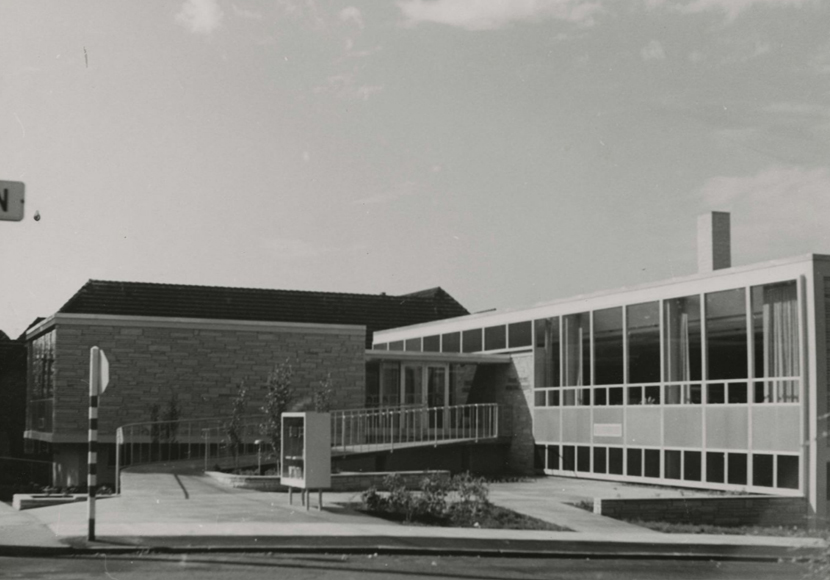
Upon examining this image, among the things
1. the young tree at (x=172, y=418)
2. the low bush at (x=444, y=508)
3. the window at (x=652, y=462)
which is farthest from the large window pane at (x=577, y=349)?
the young tree at (x=172, y=418)

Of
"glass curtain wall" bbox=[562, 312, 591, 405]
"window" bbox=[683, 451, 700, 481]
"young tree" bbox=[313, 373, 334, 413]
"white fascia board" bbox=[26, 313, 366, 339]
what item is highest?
"white fascia board" bbox=[26, 313, 366, 339]

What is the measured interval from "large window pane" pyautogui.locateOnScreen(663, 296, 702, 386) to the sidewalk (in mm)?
4874

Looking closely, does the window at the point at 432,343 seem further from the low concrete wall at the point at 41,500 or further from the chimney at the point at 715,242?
the low concrete wall at the point at 41,500

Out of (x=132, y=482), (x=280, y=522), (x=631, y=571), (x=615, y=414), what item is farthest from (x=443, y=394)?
(x=631, y=571)

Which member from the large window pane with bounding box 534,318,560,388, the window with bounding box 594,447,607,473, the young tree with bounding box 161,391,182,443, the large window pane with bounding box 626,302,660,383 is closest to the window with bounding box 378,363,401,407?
the large window pane with bounding box 534,318,560,388

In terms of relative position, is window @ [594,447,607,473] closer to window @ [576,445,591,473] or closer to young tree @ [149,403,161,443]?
window @ [576,445,591,473]

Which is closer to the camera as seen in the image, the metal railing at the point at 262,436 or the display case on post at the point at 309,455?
the display case on post at the point at 309,455

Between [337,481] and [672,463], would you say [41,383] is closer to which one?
[337,481]

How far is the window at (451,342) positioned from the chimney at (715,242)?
8.81 metres

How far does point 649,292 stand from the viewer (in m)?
23.2

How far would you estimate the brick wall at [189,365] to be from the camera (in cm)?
2517

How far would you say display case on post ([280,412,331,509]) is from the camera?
16.4 m

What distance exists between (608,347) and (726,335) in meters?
3.90

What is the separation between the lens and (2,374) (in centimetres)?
3597
